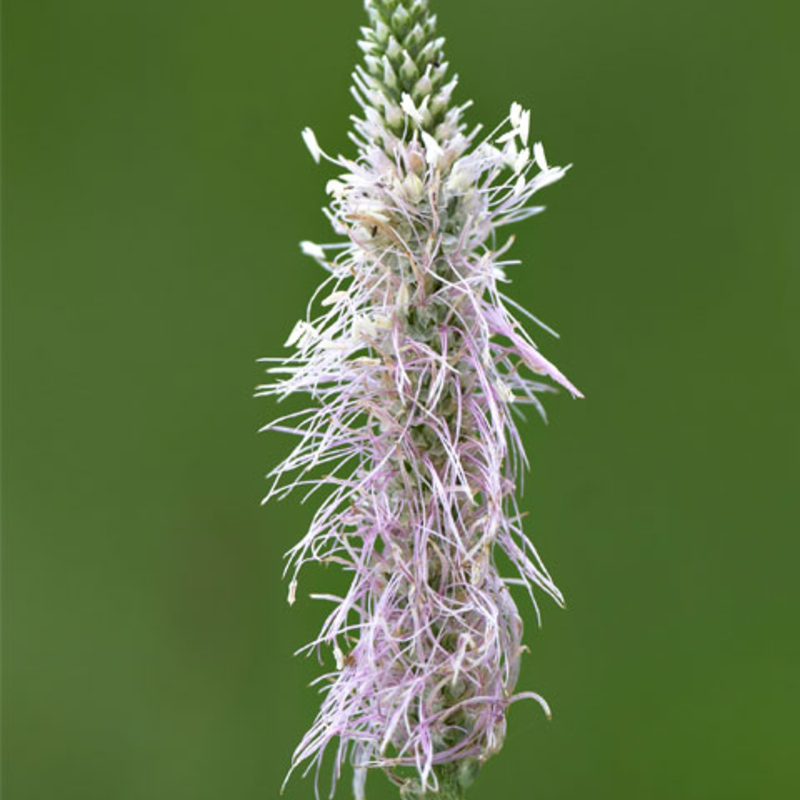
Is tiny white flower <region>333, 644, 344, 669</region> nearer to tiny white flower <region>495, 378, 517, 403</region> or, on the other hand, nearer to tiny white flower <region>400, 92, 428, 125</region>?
tiny white flower <region>495, 378, 517, 403</region>

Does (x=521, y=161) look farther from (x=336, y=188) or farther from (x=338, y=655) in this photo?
(x=338, y=655)

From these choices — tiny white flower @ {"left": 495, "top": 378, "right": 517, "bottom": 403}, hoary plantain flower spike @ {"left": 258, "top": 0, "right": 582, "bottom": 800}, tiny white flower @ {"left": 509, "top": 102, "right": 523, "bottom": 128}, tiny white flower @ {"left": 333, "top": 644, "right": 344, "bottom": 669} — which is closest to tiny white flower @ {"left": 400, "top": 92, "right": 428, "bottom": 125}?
hoary plantain flower spike @ {"left": 258, "top": 0, "right": 582, "bottom": 800}

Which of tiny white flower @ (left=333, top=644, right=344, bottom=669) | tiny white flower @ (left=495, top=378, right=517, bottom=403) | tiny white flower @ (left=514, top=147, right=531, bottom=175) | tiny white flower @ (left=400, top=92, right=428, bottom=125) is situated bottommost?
tiny white flower @ (left=333, top=644, right=344, bottom=669)

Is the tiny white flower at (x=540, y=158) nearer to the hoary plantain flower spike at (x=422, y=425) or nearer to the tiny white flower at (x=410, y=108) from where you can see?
the hoary plantain flower spike at (x=422, y=425)

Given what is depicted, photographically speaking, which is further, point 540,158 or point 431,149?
point 540,158

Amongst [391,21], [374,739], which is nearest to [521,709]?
[374,739]

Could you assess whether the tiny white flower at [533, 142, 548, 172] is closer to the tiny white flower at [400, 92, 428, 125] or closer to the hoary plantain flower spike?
the hoary plantain flower spike

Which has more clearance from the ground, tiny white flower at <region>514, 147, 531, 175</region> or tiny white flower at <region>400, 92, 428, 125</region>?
tiny white flower at <region>400, 92, 428, 125</region>

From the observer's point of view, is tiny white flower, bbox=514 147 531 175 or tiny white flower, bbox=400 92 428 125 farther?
tiny white flower, bbox=514 147 531 175

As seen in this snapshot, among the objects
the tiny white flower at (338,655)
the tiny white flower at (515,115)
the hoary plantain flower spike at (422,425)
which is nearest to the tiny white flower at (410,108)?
the hoary plantain flower spike at (422,425)

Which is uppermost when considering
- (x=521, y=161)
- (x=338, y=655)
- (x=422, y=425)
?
(x=521, y=161)

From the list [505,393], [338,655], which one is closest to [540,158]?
[505,393]
